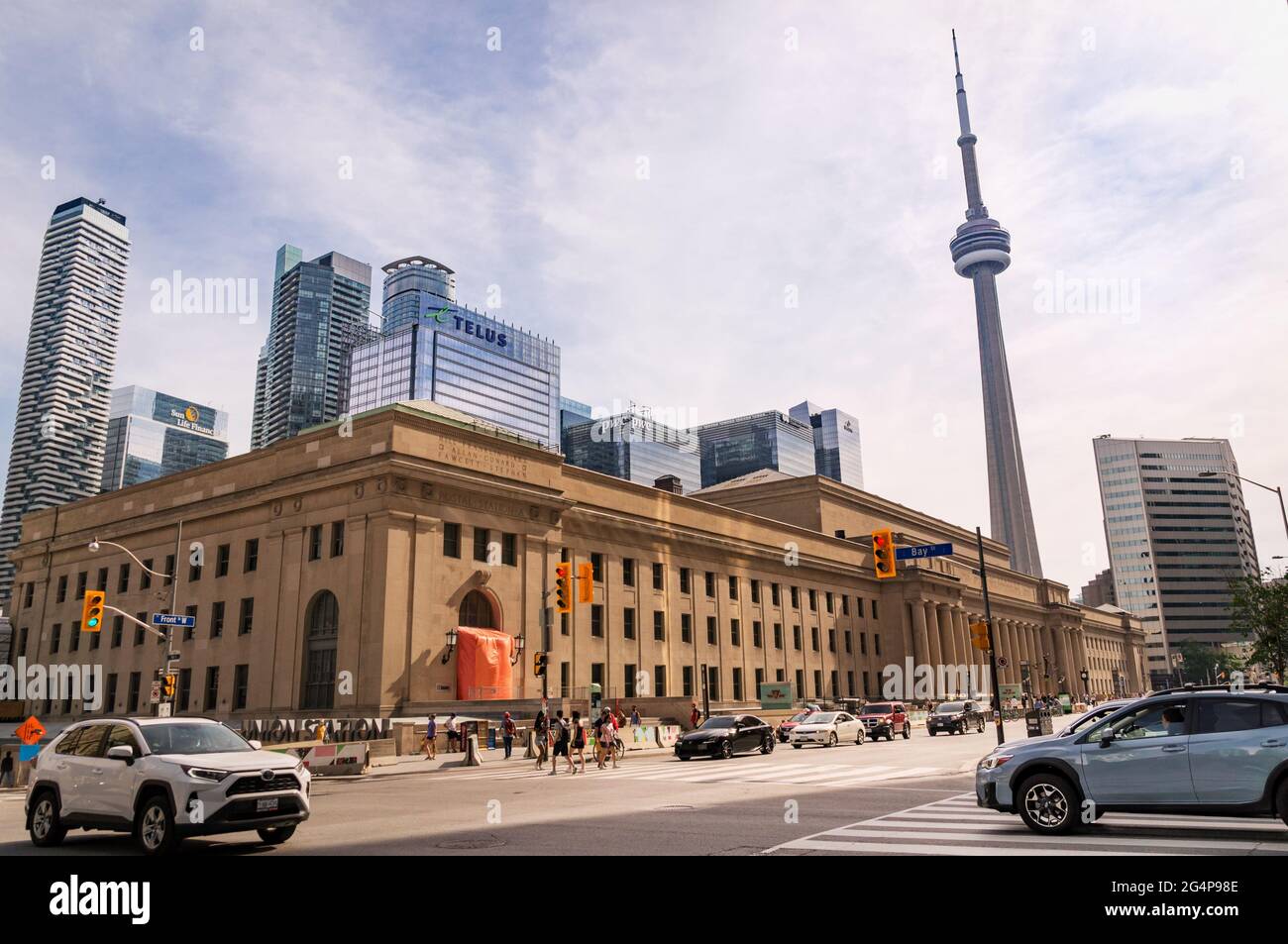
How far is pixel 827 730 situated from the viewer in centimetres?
3912

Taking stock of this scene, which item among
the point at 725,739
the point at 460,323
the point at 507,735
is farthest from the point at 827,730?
the point at 460,323

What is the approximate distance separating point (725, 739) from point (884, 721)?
1442cm

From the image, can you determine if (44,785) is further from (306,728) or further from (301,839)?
(306,728)

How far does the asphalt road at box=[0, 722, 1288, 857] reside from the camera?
36.0ft

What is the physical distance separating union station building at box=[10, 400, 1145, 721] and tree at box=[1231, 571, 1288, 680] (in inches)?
1068

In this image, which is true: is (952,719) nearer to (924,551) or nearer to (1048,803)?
(924,551)

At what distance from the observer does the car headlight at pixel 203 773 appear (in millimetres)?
10945

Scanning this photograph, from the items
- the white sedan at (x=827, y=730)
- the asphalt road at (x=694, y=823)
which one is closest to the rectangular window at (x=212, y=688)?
the asphalt road at (x=694, y=823)

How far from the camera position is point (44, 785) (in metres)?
12.3

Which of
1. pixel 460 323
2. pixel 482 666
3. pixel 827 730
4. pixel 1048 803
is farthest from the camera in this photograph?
pixel 460 323
